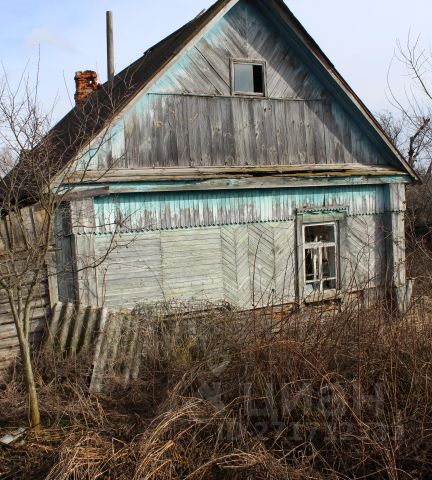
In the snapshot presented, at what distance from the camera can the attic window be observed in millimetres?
9227

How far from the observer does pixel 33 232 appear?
22.1 ft

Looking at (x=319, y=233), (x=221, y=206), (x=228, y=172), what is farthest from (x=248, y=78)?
(x=319, y=233)

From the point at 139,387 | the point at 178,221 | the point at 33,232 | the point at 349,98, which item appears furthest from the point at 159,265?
the point at 349,98

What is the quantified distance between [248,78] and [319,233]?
308 cm

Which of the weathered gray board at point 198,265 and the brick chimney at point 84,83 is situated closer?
the weathered gray board at point 198,265

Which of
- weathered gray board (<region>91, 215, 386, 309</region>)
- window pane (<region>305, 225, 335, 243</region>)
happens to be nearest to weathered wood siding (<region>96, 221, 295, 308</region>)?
weathered gray board (<region>91, 215, 386, 309</region>)

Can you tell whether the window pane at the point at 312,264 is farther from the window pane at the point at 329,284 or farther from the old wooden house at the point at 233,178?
the window pane at the point at 329,284

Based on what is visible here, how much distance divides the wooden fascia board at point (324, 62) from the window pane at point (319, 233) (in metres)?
1.86

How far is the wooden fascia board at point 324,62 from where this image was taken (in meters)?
9.05

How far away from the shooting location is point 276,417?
4402 millimetres

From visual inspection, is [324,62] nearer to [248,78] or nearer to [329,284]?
[248,78]

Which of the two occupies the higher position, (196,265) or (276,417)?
(196,265)

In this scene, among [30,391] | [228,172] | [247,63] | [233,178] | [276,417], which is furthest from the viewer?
[247,63]

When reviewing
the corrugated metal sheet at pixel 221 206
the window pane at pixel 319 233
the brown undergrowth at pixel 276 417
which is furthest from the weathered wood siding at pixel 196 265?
the brown undergrowth at pixel 276 417
